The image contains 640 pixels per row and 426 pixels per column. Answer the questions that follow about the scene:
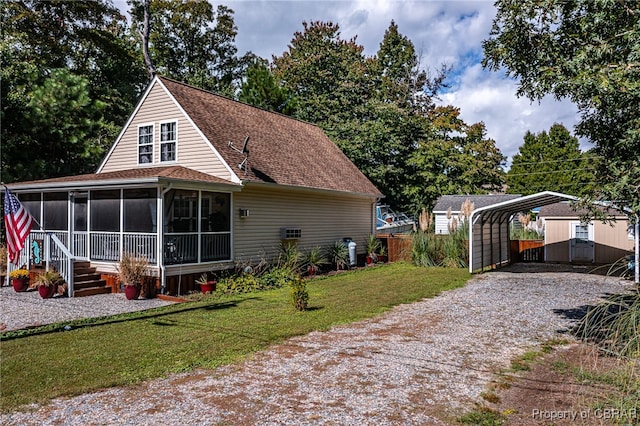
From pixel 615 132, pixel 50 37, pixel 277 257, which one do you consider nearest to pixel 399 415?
pixel 615 132

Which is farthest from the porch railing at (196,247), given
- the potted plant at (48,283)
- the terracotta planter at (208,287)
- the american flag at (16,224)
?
the american flag at (16,224)

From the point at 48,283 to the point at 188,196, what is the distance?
456 centimetres

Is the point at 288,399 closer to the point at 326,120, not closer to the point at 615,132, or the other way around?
the point at 615,132

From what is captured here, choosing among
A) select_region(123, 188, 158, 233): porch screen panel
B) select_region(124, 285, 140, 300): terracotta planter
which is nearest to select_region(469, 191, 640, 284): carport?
select_region(123, 188, 158, 233): porch screen panel

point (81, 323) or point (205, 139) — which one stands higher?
point (205, 139)

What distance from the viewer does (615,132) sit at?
19.4 ft

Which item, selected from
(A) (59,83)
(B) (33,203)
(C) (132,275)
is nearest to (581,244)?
(C) (132,275)

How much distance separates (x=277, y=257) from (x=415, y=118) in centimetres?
2088

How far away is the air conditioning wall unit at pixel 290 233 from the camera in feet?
50.2

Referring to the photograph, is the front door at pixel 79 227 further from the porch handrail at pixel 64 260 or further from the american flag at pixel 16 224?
the american flag at pixel 16 224

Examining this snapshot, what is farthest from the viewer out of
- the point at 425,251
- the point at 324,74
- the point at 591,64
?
the point at 324,74

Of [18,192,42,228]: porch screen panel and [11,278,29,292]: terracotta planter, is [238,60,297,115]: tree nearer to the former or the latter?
[18,192,42,228]: porch screen panel

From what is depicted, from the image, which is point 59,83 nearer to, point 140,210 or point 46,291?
point 140,210

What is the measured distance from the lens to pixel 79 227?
13.6m
